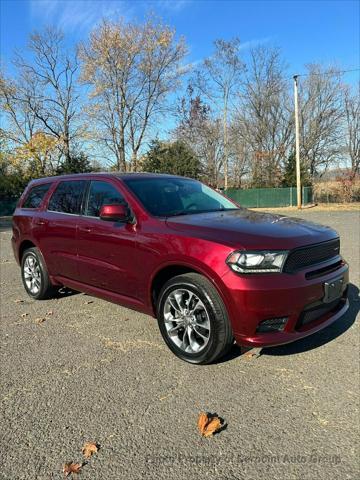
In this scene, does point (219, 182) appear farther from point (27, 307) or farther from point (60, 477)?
point (60, 477)

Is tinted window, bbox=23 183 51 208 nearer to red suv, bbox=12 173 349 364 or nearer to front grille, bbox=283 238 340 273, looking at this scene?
red suv, bbox=12 173 349 364

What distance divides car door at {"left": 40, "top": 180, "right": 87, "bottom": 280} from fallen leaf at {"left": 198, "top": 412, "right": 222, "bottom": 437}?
2.70 metres

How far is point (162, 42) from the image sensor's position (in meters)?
38.8

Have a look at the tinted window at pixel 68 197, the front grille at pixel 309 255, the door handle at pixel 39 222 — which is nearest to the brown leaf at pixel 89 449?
the front grille at pixel 309 255

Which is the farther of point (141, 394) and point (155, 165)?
point (155, 165)

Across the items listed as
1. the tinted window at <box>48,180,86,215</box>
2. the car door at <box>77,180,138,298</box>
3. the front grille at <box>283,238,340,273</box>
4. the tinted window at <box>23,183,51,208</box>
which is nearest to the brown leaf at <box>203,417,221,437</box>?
the front grille at <box>283,238,340,273</box>

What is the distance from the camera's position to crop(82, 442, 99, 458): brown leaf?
2.66 meters

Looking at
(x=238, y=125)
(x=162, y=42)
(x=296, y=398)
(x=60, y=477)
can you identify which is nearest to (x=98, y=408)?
(x=60, y=477)

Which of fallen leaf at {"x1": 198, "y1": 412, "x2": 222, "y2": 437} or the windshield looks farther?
the windshield

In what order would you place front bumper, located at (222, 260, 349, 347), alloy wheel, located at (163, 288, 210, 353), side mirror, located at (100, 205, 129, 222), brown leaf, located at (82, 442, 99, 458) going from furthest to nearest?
side mirror, located at (100, 205, 129, 222) < alloy wheel, located at (163, 288, 210, 353) < front bumper, located at (222, 260, 349, 347) < brown leaf, located at (82, 442, 99, 458)

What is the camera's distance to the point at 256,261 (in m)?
3.44

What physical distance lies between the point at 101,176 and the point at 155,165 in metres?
33.3

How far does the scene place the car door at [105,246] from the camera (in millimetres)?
4371

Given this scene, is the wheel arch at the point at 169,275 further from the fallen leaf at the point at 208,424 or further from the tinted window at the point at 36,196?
the tinted window at the point at 36,196
